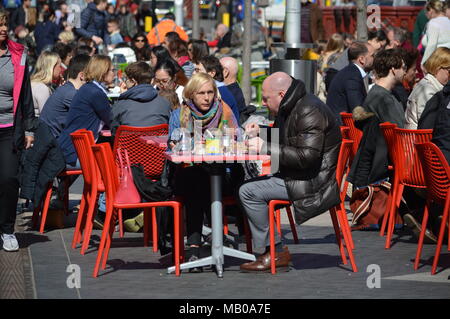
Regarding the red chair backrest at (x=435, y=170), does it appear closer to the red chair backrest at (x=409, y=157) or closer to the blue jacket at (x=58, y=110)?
the red chair backrest at (x=409, y=157)

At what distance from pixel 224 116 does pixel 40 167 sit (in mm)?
2256

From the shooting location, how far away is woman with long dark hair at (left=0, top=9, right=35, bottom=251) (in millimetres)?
9125

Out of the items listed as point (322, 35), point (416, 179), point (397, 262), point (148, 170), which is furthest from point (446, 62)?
point (322, 35)

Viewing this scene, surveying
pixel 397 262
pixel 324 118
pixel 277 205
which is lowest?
pixel 397 262

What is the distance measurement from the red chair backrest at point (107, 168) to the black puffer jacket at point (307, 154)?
4.08 ft

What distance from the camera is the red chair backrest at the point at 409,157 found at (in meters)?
9.16

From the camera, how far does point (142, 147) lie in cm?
949

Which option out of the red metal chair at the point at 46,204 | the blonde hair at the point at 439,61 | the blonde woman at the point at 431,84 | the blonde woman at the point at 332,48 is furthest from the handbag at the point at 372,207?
the blonde woman at the point at 332,48

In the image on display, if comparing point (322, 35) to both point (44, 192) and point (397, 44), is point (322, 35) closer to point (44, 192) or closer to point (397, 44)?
point (397, 44)

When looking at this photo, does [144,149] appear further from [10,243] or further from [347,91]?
[347,91]

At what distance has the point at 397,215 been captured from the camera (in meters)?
10.2

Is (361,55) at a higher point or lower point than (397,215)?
higher

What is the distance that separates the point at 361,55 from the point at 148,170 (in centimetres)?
377

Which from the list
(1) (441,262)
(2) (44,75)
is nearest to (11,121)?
(2) (44,75)
